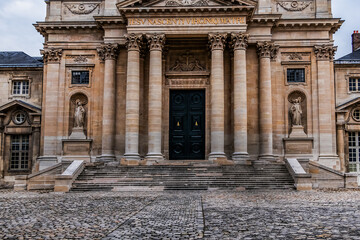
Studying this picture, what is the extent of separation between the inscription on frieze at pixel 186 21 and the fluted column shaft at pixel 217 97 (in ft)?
3.47

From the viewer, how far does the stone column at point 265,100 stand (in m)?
29.9

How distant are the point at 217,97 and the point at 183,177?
6.70 m

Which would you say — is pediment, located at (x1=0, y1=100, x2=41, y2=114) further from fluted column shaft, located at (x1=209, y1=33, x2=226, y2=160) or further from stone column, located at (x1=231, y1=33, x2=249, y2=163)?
stone column, located at (x1=231, y1=33, x2=249, y2=163)

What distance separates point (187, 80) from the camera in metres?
32.5

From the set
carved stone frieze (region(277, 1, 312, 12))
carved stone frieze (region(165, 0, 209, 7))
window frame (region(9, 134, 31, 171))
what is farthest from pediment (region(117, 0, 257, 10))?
window frame (region(9, 134, 31, 171))

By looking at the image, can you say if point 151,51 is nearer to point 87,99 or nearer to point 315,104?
point 87,99

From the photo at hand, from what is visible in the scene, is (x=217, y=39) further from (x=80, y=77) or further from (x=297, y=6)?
(x=80, y=77)

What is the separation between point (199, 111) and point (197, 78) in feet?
8.22

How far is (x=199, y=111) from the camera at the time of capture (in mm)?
32344

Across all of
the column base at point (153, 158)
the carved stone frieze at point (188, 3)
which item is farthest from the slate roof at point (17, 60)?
the column base at point (153, 158)

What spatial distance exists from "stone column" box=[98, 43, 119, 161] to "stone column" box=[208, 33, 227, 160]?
722 cm

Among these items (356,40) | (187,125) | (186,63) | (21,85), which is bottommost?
(187,125)

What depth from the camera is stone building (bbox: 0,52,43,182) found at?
33469 mm

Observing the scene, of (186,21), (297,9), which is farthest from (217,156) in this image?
(297,9)
